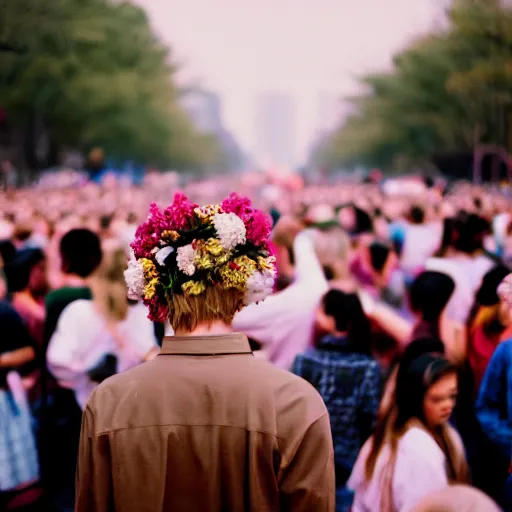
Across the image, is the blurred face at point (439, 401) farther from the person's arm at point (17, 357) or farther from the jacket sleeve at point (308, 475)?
the person's arm at point (17, 357)

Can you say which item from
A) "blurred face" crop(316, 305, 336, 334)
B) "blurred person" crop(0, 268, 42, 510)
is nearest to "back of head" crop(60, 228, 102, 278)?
"blurred person" crop(0, 268, 42, 510)

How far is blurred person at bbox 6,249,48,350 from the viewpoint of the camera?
5812mm

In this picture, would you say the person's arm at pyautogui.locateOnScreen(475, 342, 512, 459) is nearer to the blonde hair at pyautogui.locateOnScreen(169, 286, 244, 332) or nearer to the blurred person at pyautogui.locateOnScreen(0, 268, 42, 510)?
the blonde hair at pyautogui.locateOnScreen(169, 286, 244, 332)

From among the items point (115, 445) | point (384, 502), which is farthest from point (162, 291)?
point (384, 502)

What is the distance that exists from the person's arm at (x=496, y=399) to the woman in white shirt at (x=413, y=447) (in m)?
0.34

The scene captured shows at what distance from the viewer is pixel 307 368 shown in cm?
439

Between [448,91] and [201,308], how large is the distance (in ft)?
169

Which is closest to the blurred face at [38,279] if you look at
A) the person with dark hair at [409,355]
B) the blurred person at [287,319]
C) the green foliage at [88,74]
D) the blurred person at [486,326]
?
the blurred person at [287,319]

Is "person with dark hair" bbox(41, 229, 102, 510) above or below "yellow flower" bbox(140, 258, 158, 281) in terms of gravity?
below

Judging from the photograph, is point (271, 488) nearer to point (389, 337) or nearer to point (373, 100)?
point (389, 337)

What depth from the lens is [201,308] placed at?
2.56 metres

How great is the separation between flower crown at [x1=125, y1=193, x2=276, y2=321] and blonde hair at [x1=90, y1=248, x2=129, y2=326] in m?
2.92

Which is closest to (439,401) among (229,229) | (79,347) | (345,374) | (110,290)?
(345,374)

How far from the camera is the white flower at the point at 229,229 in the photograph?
8.34 ft
